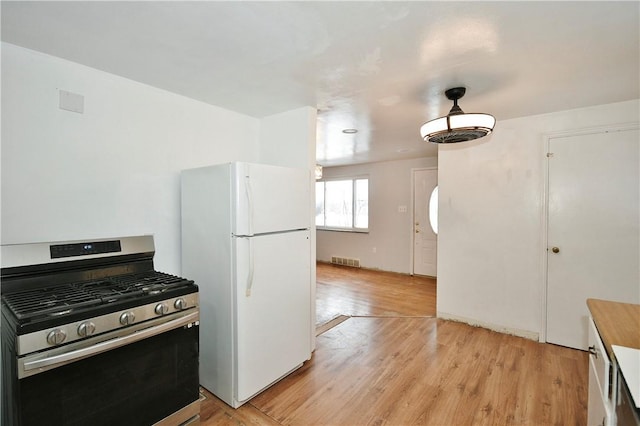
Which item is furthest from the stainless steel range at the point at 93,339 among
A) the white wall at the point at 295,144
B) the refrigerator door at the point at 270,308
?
the white wall at the point at 295,144

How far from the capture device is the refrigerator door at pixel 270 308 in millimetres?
2027

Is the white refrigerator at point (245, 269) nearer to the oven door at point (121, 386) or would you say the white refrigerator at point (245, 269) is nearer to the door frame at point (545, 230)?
the oven door at point (121, 386)

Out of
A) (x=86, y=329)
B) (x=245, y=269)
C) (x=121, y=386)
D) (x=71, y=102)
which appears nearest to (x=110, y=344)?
(x=86, y=329)

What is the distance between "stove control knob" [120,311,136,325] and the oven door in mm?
129

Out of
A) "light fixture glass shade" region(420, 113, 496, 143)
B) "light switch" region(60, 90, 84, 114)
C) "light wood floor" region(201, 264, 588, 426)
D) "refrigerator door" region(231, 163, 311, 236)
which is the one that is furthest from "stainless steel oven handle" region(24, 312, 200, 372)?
"light fixture glass shade" region(420, 113, 496, 143)

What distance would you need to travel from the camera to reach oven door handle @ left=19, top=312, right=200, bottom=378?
122 centimetres

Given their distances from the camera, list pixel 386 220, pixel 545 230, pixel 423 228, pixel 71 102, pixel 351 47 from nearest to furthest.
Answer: pixel 351 47, pixel 71 102, pixel 545 230, pixel 423 228, pixel 386 220

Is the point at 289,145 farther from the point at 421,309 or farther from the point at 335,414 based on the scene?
the point at 421,309

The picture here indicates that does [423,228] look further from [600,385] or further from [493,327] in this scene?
[600,385]

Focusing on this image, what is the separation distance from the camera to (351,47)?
5.78ft

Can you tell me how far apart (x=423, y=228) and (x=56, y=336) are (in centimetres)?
544

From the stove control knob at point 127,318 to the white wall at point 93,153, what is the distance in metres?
0.82

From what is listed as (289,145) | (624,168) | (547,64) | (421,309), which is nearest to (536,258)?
(624,168)

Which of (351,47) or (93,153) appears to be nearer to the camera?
(351,47)
